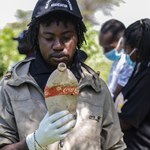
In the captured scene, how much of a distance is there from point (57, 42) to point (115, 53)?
3.67 meters

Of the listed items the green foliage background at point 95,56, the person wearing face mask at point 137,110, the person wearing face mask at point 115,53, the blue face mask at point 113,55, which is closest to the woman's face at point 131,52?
the person wearing face mask at point 137,110

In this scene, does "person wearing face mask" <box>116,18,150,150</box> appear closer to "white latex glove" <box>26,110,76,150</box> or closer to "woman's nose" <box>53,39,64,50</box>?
"woman's nose" <box>53,39,64,50</box>

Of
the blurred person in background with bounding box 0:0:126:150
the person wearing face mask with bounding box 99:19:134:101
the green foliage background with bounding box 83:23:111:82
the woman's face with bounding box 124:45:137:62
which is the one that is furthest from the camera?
the green foliage background with bounding box 83:23:111:82

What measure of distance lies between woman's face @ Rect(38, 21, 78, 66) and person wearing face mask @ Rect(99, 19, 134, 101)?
2439 mm

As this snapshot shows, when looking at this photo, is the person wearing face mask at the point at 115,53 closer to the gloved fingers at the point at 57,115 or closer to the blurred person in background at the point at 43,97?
the blurred person in background at the point at 43,97

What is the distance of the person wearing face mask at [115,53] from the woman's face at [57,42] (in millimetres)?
2439

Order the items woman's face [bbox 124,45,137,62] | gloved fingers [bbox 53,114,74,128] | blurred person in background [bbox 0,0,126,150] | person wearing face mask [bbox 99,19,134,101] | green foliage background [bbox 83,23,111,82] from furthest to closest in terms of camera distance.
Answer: green foliage background [bbox 83,23,111,82] < person wearing face mask [bbox 99,19,134,101] < woman's face [bbox 124,45,137,62] < blurred person in background [bbox 0,0,126,150] < gloved fingers [bbox 53,114,74,128]

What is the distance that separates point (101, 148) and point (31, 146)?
0.49m

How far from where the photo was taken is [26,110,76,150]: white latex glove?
246 cm

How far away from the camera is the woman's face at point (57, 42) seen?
9.09 feet

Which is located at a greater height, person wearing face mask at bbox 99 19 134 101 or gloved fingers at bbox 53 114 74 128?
gloved fingers at bbox 53 114 74 128

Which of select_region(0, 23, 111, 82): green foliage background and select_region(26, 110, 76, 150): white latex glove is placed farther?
select_region(0, 23, 111, 82): green foliage background

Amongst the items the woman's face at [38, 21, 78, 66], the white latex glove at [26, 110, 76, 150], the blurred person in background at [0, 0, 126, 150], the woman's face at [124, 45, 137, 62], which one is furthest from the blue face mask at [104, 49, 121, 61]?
the white latex glove at [26, 110, 76, 150]

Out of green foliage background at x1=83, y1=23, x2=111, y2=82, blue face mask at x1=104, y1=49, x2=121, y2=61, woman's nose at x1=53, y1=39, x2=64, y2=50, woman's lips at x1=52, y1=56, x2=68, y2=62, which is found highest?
woman's nose at x1=53, y1=39, x2=64, y2=50
